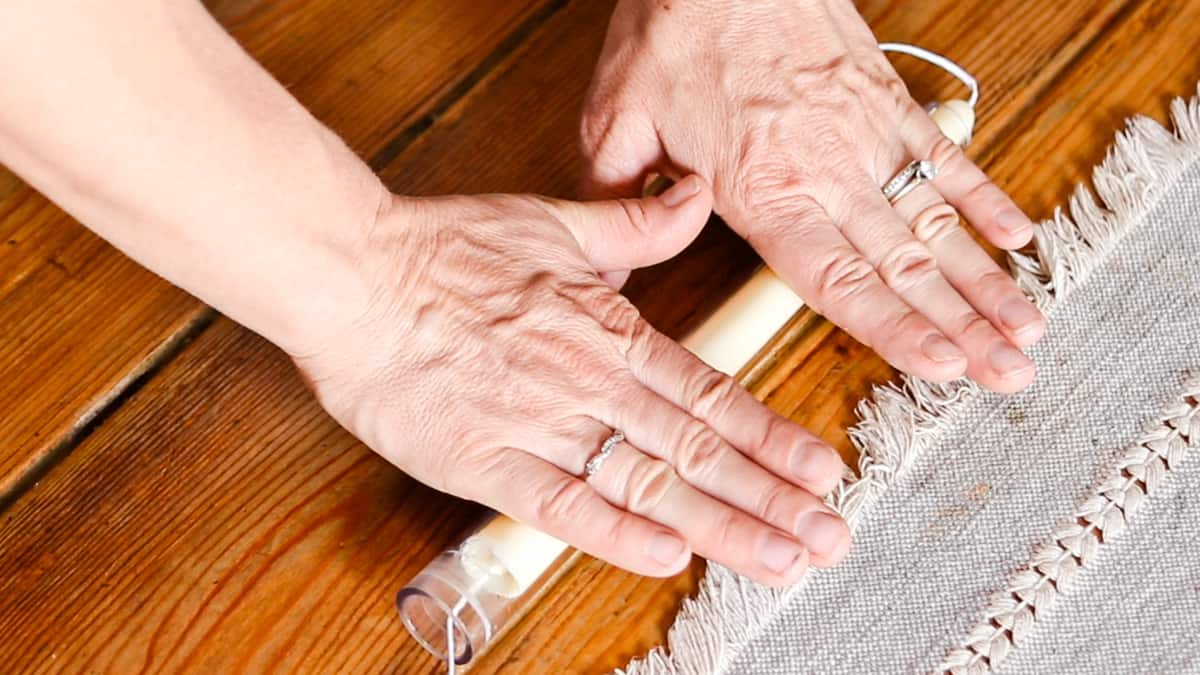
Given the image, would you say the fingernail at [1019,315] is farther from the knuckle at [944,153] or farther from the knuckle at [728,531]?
the knuckle at [728,531]

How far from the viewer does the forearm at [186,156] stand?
590 millimetres

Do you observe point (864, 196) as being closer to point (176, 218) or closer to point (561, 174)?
point (561, 174)

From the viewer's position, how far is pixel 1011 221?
877mm

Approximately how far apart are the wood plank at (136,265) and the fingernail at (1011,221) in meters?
0.45

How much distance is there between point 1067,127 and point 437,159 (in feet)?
1.77

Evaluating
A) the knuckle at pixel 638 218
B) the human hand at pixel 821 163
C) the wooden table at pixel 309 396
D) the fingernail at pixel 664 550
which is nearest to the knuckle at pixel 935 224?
the human hand at pixel 821 163

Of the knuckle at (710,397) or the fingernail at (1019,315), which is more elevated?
the fingernail at (1019,315)

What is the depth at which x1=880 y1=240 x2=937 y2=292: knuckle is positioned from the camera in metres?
0.85

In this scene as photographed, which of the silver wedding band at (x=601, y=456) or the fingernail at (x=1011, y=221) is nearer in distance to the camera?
the silver wedding band at (x=601, y=456)

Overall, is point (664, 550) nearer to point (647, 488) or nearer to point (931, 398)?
point (647, 488)

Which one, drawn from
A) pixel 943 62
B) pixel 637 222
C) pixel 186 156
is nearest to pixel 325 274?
pixel 186 156

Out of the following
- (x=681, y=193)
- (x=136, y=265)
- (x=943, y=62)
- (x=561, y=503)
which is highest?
(x=943, y=62)

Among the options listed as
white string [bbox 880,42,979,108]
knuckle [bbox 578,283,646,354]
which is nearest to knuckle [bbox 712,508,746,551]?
knuckle [bbox 578,283,646,354]

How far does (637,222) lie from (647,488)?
8.0 inches
